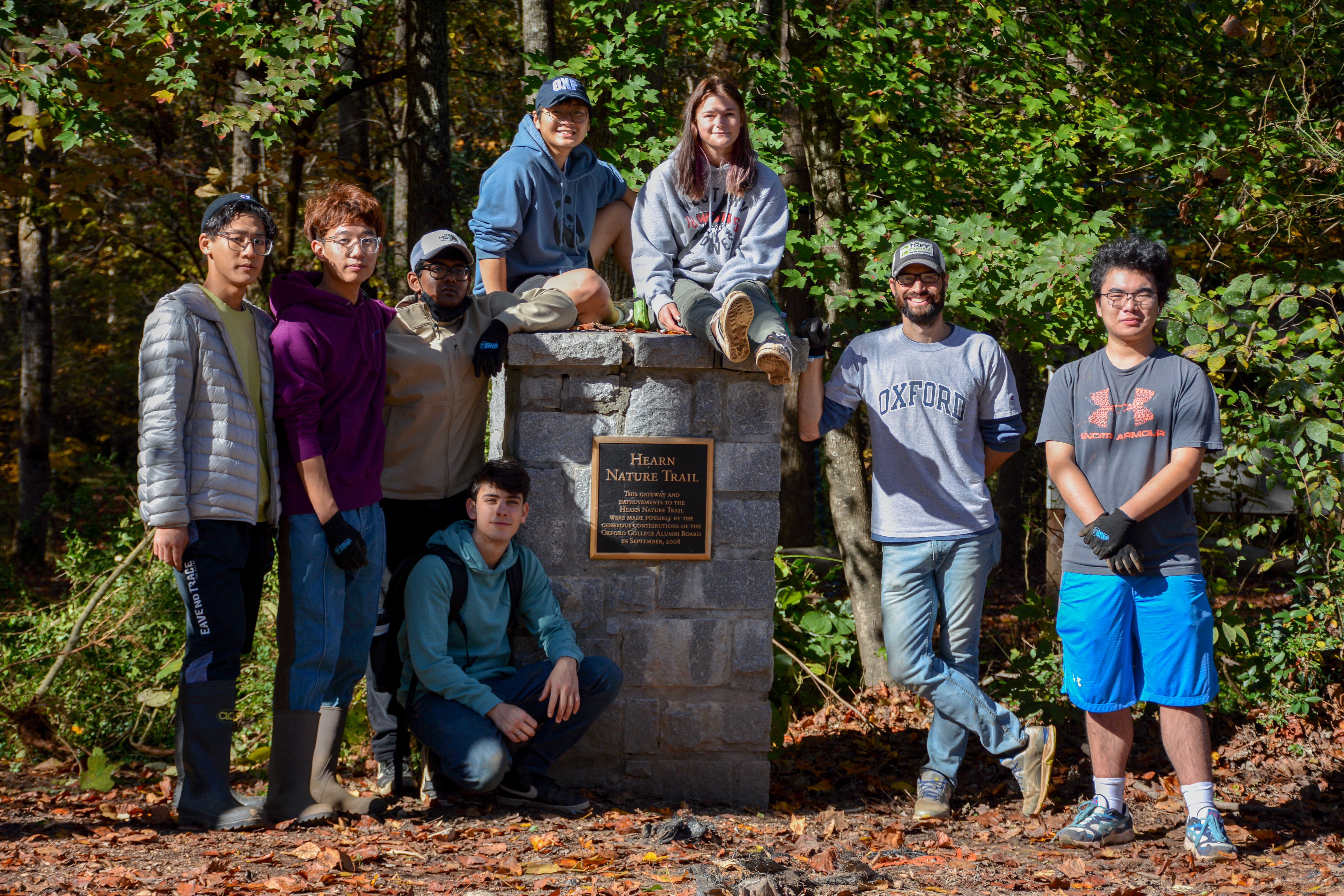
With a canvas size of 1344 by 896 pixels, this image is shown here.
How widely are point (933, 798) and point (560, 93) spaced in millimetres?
3039

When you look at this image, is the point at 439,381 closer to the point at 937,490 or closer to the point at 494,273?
the point at 494,273

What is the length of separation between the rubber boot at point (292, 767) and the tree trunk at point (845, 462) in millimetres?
3419

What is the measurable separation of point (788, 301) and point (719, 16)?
2.88 meters

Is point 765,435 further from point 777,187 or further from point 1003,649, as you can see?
point 1003,649

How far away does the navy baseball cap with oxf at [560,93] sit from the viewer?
4.44 m

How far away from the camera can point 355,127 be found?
34.8 feet

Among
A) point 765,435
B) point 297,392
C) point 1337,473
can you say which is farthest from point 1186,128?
point 297,392

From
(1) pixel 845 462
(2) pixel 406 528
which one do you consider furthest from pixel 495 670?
(1) pixel 845 462

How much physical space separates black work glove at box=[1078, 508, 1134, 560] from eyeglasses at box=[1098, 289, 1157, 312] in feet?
2.28

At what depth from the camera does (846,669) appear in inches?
260

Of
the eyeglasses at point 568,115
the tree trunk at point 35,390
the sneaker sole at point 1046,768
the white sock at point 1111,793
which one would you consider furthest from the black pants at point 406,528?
the tree trunk at point 35,390

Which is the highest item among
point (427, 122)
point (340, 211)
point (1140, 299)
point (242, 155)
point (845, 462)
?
point (242, 155)

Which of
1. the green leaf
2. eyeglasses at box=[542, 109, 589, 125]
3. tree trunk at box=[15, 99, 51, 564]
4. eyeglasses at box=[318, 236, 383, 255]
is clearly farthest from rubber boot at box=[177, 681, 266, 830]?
tree trunk at box=[15, 99, 51, 564]

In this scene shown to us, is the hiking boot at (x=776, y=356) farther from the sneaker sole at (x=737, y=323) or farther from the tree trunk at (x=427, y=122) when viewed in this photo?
the tree trunk at (x=427, y=122)
